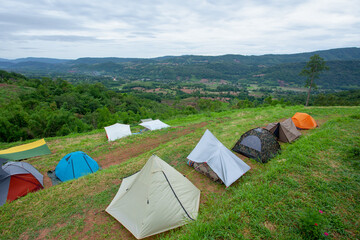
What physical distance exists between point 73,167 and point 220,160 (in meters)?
6.71

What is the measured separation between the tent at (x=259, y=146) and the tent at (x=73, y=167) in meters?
7.43

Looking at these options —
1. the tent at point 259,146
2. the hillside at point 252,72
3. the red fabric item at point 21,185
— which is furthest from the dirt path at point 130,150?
the hillside at point 252,72

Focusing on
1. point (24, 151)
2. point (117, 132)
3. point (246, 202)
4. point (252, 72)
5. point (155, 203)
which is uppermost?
point (252, 72)

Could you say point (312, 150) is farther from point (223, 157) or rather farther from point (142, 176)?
point (142, 176)

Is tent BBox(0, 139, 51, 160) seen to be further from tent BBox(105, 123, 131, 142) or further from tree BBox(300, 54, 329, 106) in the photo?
tree BBox(300, 54, 329, 106)

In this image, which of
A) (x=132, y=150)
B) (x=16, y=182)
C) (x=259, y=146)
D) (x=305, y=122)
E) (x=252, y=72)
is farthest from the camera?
(x=252, y=72)

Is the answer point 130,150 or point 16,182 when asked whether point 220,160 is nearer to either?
point 130,150

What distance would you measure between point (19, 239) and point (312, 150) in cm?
995

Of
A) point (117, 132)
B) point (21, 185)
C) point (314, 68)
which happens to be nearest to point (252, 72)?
point (314, 68)

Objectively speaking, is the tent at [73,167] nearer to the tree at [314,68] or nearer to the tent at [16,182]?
the tent at [16,182]

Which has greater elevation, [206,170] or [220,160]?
[220,160]

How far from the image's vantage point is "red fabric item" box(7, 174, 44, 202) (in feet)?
19.3

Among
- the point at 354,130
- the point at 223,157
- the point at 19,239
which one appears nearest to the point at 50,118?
the point at 19,239

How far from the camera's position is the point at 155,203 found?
4.46m
